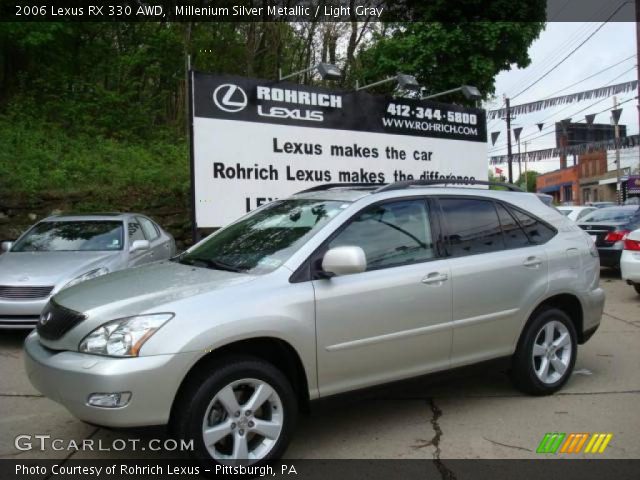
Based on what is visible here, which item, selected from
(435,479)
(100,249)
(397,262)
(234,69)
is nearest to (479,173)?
(100,249)

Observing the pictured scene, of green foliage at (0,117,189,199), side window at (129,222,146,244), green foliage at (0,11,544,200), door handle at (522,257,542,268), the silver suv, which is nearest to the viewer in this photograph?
the silver suv

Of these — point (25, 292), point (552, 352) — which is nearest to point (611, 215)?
point (552, 352)

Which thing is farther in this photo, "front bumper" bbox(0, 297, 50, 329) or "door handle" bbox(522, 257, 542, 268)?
"front bumper" bbox(0, 297, 50, 329)

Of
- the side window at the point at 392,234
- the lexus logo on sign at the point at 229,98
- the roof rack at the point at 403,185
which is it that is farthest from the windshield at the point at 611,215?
the side window at the point at 392,234

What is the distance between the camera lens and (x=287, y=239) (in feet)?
13.1

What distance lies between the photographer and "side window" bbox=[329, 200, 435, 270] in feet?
13.2

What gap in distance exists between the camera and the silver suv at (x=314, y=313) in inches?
125

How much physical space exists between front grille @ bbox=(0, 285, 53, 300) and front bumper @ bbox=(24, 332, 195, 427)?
3.48 m

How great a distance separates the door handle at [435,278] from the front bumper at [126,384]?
1712 millimetres

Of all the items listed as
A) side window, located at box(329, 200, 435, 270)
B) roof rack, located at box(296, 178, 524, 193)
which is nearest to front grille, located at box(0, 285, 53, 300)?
roof rack, located at box(296, 178, 524, 193)

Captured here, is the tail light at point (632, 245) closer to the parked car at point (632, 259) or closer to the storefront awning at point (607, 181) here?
the parked car at point (632, 259)

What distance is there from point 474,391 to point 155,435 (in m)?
2.87

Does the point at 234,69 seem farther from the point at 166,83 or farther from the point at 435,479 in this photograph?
the point at 435,479

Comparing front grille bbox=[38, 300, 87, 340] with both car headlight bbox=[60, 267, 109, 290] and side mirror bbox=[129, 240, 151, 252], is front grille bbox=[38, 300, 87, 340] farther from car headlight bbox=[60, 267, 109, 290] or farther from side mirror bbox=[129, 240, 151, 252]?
side mirror bbox=[129, 240, 151, 252]
